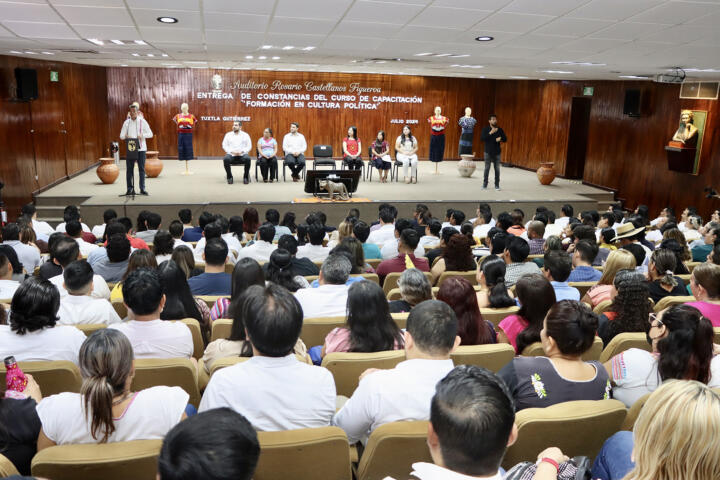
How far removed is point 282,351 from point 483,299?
2.03 metres

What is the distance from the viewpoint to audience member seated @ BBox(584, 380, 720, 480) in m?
1.36

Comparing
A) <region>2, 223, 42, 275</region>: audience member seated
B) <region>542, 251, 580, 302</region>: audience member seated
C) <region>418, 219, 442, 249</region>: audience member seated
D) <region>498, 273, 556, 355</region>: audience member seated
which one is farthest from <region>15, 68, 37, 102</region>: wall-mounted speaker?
<region>498, 273, 556, 355</region>: audience member seated

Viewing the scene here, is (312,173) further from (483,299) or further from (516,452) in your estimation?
(516,452)

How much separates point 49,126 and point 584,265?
1061cm

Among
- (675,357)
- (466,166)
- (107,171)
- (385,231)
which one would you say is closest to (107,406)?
(675,357)

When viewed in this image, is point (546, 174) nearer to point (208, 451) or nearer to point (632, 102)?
point (632, 102)

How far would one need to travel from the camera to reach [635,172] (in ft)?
40.6

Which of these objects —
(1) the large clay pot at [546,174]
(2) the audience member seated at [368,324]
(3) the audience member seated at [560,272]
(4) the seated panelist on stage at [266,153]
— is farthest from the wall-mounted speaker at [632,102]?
(2) the audience member seated at [368,324]

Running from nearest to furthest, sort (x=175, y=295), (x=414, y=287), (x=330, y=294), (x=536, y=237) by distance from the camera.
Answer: (x=175, y=295) < (x=414, y=287) < (x=330, y=294) < (x=536, y=237)

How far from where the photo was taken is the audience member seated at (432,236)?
21.3ft

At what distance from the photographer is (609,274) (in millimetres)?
4332

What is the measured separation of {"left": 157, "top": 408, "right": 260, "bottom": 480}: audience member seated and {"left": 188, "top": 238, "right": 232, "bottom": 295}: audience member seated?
3199 mm

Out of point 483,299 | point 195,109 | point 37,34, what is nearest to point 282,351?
point 483,299

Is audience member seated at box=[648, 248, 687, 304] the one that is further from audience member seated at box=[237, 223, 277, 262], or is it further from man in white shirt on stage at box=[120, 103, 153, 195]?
man in white shirt on stage at box=[120, 103, 153, 195]
